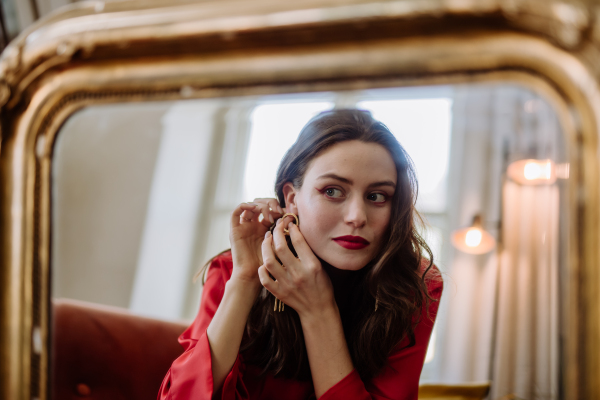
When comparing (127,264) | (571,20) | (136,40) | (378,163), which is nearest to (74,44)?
(136,40)

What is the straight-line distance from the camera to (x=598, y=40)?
1.11ft

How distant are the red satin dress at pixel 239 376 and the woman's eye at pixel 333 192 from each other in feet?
0.39

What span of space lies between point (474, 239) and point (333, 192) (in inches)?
5.1

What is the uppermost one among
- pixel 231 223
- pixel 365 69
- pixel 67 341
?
pixel 365 69

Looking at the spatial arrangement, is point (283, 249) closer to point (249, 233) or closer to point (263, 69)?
point (249, 233)

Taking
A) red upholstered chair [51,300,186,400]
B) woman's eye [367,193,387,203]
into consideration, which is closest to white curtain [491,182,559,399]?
woman's eye [367,193,387,203]

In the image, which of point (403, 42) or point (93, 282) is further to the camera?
point (93, 282)

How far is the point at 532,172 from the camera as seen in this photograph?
0.37m

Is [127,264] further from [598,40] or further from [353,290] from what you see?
[598,40]

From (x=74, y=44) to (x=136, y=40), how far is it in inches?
2.9

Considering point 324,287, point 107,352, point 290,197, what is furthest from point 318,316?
point 107,352

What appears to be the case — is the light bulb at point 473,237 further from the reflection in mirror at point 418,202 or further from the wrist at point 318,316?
the wrist at point 318,316

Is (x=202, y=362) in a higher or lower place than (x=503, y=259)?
lower

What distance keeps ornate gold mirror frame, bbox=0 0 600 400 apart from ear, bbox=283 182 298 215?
95 mm
